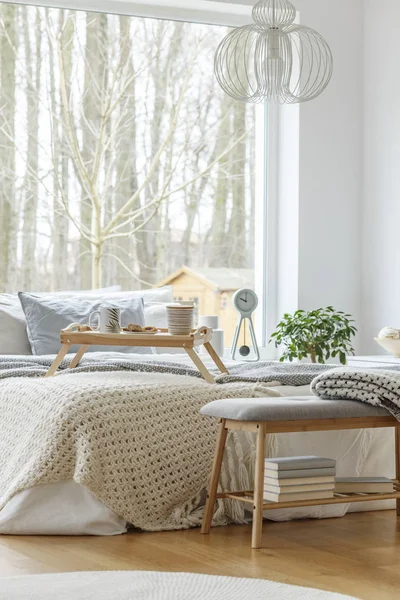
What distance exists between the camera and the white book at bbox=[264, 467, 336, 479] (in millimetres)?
2840

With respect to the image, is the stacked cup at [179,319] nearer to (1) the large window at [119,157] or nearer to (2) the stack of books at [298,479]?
(2) the stack of books at [298,479]

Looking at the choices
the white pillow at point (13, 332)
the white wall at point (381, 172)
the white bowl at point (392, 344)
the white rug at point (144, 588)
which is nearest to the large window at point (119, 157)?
the white wall at point (381, 172)

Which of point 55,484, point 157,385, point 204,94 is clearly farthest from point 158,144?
point 55,484

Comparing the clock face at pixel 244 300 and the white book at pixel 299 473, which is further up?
the clock face at pixel 244 300

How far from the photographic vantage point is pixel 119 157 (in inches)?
213

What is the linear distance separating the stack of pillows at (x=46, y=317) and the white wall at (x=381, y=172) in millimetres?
1386

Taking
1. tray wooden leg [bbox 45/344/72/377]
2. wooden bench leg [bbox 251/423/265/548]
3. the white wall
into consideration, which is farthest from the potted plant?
wooden bench leg [bbox 251/423/265/548]

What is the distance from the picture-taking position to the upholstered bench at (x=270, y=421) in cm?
272

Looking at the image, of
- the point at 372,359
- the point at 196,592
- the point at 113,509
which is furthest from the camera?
the point at 372,359

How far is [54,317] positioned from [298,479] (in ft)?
5.77

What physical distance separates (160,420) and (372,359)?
2037 mm

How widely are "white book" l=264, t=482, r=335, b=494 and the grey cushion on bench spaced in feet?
0.73

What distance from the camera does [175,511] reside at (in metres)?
2.96

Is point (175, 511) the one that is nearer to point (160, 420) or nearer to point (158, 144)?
point (160, 420)
